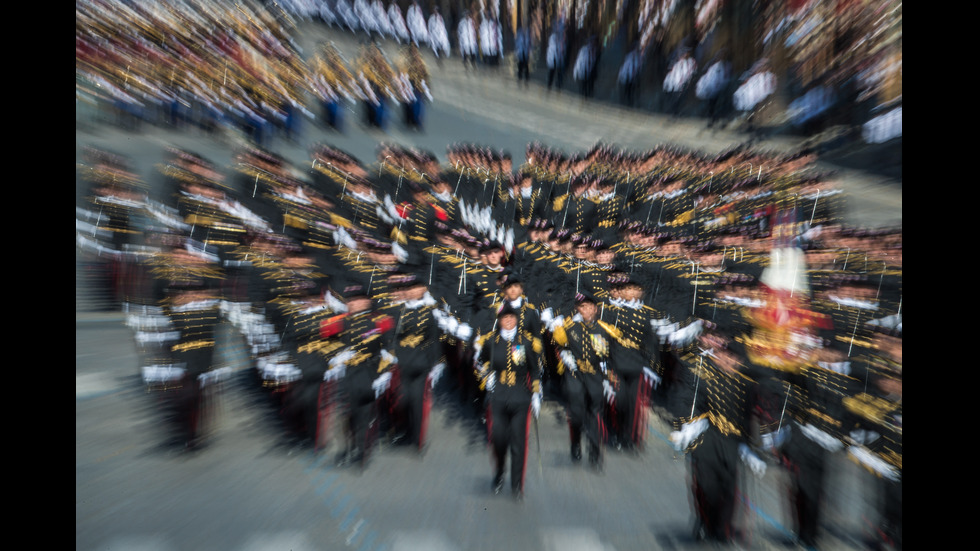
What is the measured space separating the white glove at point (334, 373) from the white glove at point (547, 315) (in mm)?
1278

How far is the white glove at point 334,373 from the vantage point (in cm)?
233

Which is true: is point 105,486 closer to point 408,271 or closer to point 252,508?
point 252,508

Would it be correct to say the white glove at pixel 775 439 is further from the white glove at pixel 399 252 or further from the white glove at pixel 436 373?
the white glove at pixel 399 252

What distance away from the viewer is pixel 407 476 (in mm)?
2096

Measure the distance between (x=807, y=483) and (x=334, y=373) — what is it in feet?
7.74

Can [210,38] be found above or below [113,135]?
above

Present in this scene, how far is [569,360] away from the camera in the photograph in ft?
8.36

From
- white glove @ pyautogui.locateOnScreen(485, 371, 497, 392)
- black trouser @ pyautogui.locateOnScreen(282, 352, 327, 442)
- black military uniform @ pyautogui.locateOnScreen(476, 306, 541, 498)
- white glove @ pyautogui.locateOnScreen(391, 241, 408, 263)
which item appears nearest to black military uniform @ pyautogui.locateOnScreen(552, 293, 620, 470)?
black military uniform @ pyautogui.locateOnScreen(476, 306, 541, 498)

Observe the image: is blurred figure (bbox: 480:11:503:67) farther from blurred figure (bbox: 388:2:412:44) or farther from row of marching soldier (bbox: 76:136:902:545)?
row of marching soldier (bbox: 76:136:902:545)

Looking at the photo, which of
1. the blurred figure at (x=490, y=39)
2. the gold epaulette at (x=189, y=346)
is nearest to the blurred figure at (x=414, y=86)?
the blurred figure at (x=490, y=39)

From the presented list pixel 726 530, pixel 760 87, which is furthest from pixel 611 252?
pixel 726 530

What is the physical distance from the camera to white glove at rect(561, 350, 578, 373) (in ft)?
8.12

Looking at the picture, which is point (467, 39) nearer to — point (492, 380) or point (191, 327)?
point (492, 380)

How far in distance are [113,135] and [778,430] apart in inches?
172
